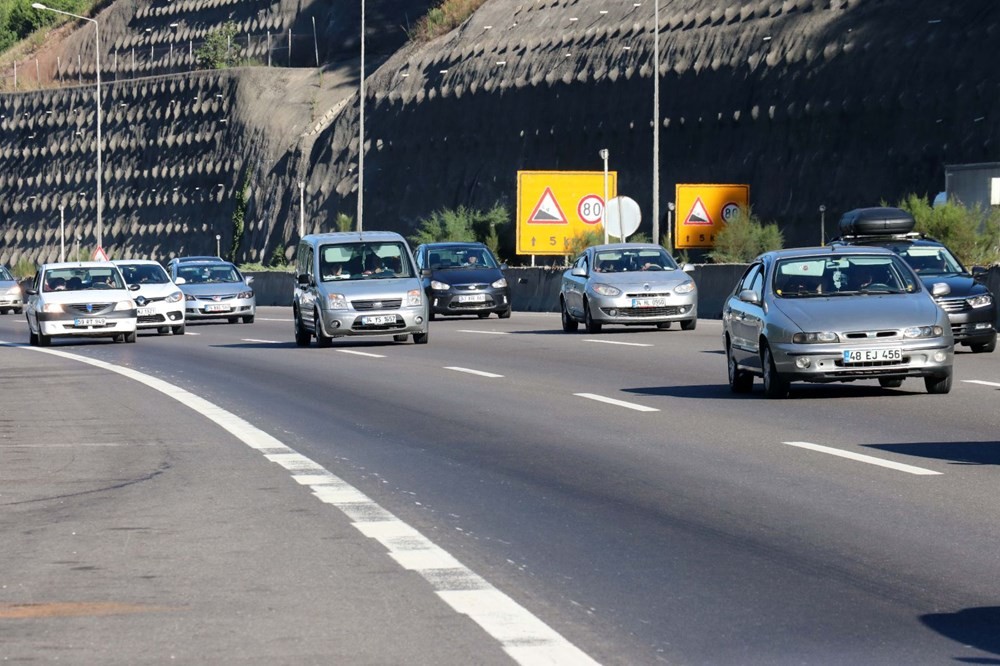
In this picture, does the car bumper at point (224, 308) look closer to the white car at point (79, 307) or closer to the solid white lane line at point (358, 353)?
the white car at point (79, 307)

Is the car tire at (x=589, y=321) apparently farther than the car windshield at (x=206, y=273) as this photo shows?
No

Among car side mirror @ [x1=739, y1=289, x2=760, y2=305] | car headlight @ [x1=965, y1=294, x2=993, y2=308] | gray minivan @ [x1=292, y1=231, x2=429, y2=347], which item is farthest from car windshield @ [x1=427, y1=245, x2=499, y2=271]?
car side mirror @ [x1=739, y1=289, x2=760, y2=305]

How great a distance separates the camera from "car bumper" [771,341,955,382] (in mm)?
18172

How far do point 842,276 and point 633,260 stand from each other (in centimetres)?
1550

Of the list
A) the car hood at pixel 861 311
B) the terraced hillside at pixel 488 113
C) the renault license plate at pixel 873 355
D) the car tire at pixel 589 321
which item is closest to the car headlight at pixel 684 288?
the car tire at pixel 589 321

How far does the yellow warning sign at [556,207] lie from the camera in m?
56.6

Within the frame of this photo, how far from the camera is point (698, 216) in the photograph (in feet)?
174

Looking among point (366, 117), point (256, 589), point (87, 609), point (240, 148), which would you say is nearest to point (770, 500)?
point (256, 589)

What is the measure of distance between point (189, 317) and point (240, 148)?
59.8 meters

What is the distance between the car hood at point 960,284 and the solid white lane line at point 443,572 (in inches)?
495

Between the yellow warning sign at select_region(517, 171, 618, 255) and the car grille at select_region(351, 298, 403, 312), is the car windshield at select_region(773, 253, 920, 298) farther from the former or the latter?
the yellow warning sign at select_region(517, 171, 618, 255)

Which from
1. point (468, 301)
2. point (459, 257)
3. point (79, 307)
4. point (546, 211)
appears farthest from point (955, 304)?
point (546, 211)

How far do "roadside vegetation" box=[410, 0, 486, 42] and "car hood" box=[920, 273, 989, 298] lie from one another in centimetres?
7294

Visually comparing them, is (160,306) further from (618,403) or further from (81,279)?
(618,403)
